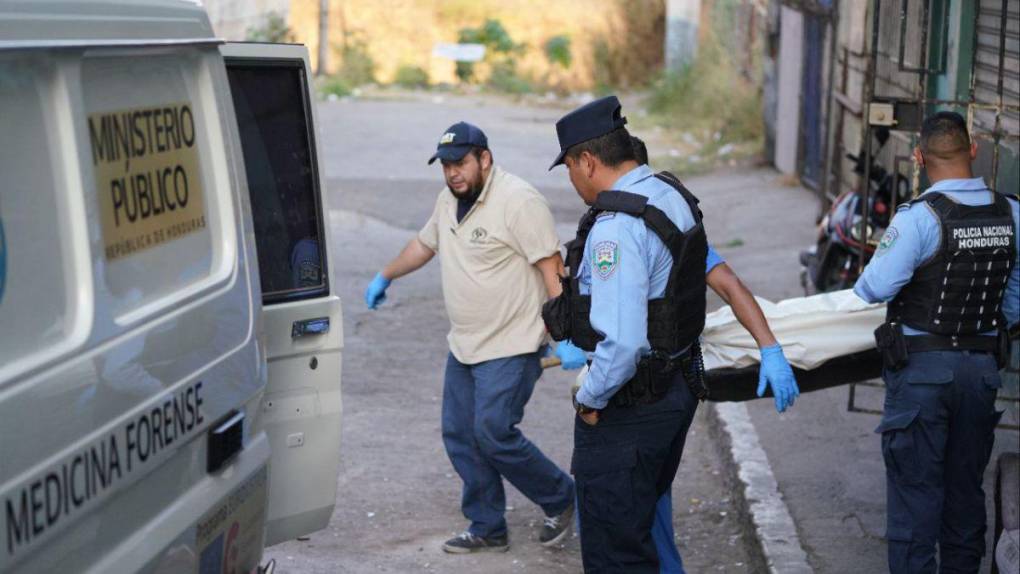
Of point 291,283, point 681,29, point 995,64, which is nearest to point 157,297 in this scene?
point 291,283

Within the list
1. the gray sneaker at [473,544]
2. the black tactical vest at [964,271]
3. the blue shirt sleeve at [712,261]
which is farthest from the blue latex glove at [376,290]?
the black tactical vest at [964,271]

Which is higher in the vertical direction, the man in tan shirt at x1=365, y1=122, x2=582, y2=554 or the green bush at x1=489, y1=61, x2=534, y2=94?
the man in tan shirt at x1=365, y1=122, x2=582, y2=554

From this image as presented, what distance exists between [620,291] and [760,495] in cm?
257

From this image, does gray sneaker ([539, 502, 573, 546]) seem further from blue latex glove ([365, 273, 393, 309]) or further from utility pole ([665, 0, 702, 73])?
utility pole ([665, 0, 702, 73])

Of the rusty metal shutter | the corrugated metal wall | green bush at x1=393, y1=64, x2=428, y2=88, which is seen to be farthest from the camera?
green bush at x1=393, y1=64, x2=428, y2=88

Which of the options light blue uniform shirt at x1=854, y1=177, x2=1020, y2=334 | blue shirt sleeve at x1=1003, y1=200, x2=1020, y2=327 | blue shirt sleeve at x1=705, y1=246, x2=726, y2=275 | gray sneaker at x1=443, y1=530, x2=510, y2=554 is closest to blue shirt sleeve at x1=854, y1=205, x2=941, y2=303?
light blue uniform shirt at x1=854, y1=177, x2=1020, y2=334

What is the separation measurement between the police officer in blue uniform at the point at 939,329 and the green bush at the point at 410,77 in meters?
26.9

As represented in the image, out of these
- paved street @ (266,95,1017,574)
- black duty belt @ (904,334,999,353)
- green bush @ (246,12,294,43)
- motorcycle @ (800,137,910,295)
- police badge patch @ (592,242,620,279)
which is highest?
police badge patch @ (592,242,620,279)

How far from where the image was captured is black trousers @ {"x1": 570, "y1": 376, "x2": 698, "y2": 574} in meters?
4.28

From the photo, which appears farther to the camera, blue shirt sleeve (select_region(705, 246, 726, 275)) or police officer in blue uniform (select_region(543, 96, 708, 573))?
blue shirt sleeve (select_region(705, 246, 726, 275))

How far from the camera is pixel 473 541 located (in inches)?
231

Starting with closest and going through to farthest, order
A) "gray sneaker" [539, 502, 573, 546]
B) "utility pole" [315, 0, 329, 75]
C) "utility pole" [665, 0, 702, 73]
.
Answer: "gray sneaker" [539, 502, 573, 546]
"utility pole" [665, 0, 702, 73]
"utility pole" [315, 0, 329, 75]

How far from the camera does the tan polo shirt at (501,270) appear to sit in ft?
18.4

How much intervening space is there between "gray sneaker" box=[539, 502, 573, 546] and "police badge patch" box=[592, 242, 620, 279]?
2122 mm
